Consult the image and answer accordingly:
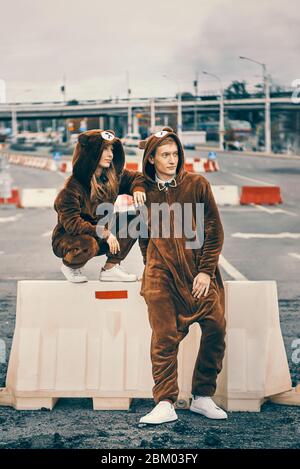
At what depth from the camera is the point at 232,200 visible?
2878cm

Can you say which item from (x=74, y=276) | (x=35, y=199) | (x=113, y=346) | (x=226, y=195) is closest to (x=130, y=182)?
(x=74, y=276)

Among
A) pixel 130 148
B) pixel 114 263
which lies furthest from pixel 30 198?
pixel 130 148

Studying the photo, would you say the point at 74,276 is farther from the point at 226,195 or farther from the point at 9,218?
the point at 226,195

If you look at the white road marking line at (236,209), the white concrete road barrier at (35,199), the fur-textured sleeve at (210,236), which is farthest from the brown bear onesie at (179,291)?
the white concrete road barrier at (35,199)

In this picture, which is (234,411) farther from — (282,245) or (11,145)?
(11,145)

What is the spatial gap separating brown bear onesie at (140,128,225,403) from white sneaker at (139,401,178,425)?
2.2 inches

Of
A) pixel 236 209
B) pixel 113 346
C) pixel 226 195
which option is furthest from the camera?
pixel 226 195

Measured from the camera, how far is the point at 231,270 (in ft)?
46.4

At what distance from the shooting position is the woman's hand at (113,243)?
21.1 ft

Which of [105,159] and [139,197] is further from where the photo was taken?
[105,159]

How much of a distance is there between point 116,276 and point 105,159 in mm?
855

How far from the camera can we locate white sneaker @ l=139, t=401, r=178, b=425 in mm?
6029

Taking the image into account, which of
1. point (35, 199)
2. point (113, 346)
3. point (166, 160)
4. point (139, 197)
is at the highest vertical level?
point (166, 160)
